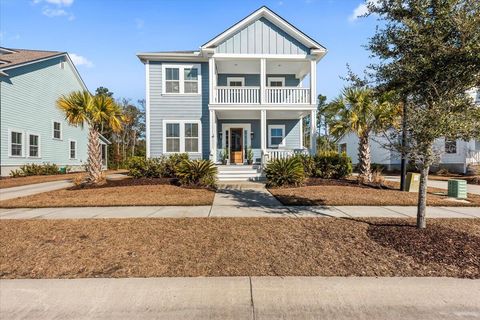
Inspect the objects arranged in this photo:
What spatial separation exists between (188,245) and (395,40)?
5.17 m

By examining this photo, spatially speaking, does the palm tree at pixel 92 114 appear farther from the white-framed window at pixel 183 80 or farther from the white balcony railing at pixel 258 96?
the white balcony railing at pixel 258 96

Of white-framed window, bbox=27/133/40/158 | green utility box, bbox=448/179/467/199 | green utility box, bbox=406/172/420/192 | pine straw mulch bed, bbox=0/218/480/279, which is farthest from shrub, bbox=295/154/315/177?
white-framed window, bbox=27/133/40/158

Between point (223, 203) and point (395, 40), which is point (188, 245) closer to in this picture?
point (223, 203)

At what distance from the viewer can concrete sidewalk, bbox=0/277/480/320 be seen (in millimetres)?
2955

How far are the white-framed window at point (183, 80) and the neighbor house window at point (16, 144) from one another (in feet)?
34.1

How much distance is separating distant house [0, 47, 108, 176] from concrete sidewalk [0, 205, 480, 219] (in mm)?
13004

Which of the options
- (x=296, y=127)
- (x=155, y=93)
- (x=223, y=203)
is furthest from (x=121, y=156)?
(x=223, y=203)

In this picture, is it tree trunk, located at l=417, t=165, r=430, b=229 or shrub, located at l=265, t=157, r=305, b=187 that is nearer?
tree trunk, located at l=417, t=165, r=430, b=229

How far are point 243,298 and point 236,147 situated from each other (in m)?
15.6

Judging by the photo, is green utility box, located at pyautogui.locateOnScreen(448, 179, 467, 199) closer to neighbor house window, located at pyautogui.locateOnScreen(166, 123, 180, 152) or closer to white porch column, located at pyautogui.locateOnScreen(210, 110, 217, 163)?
white porch column, located at pyautogui.locateOnScreen(210, 110, 217, 163)

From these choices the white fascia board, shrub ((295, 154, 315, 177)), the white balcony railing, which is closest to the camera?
shrub ((295, 154, 315, 177))

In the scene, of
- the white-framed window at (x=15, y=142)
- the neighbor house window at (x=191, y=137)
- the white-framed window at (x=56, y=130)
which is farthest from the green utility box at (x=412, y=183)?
the white-framed window at (x=56, y=130)

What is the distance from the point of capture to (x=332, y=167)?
14242 mm

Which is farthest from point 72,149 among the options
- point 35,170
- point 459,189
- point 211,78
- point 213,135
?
point 459,189
